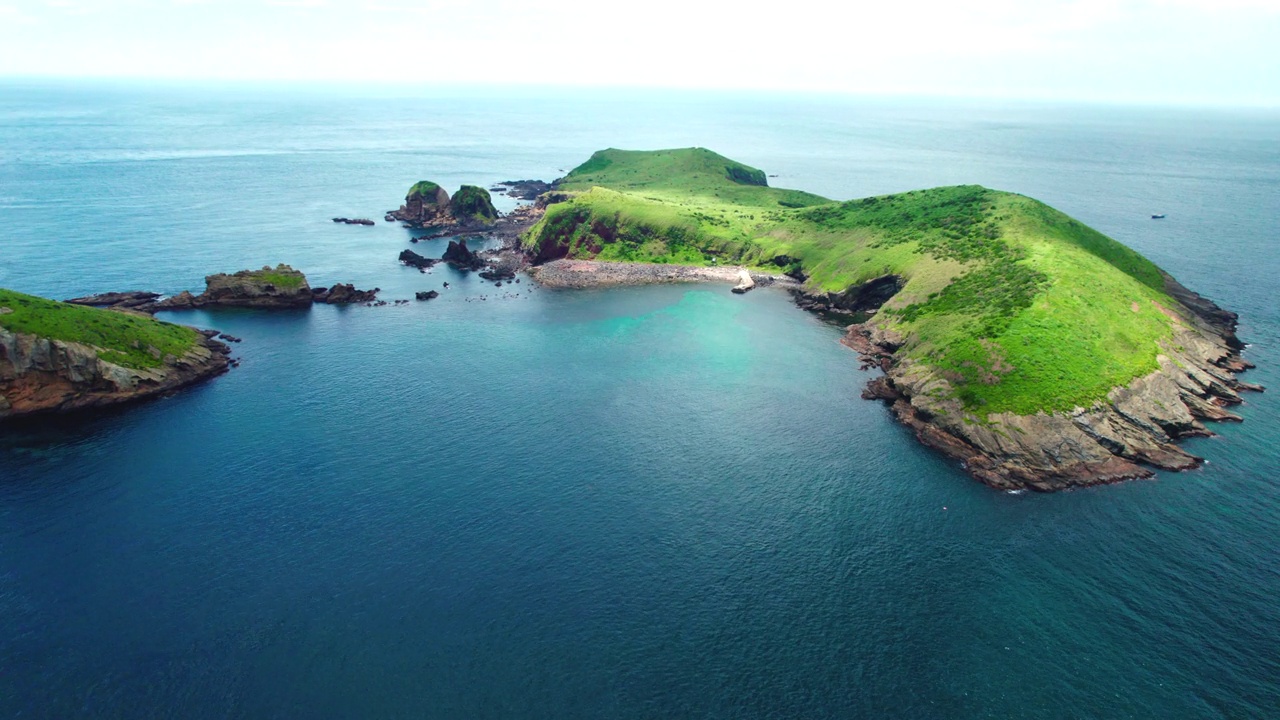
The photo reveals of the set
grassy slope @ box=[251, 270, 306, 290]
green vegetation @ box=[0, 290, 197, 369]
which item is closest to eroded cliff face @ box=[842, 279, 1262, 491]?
green vegetation @ box=[0, 290, 197, 369]

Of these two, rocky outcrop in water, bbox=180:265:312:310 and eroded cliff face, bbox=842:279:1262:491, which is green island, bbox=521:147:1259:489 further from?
rocky outcrop in water, bbox=180:265:312:310

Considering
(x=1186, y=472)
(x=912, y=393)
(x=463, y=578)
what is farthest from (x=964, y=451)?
(x=463, y=578)

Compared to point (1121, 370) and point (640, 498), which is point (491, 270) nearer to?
point (640, 498)

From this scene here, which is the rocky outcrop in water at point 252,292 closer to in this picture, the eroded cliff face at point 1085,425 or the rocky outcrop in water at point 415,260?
the rocky outcrop in water at point 415,260

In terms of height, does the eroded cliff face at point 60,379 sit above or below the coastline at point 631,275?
below

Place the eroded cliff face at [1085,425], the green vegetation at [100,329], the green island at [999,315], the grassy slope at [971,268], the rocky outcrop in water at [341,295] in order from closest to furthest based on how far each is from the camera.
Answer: the eroded cliff face at [1085,425]
the green island at [999,315]
the grassy slope at [971,268]
the green vegetation at [100,329]
the rocky outcrop in water at [341,295]

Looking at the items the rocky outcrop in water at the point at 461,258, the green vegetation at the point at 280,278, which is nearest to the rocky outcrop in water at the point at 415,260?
the rocky outcrop in water at the point at 461,258
